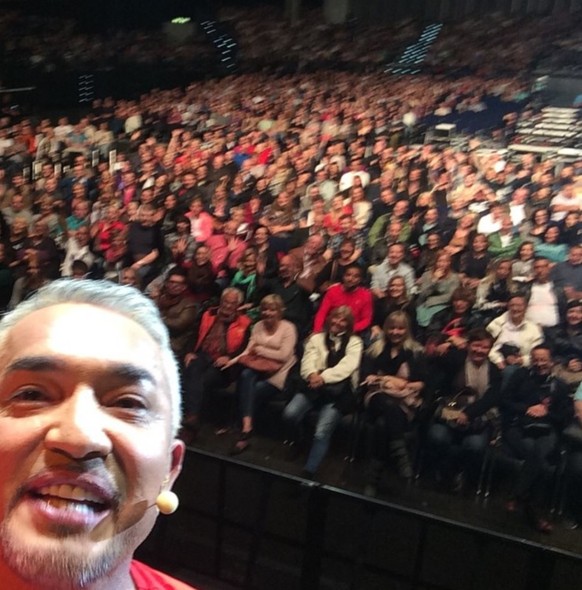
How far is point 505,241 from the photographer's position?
217cm

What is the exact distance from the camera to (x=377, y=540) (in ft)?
7.74

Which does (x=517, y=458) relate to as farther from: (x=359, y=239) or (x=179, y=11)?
(x=179, y=11)

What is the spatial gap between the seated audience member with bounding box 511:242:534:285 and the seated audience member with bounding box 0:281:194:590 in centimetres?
122

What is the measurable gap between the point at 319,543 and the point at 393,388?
65cm

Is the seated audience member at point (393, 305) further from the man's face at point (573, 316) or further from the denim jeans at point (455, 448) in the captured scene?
the man's face at point (573, 316)

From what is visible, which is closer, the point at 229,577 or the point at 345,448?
the point at 345,448

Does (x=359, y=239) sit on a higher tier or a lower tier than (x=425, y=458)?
higher

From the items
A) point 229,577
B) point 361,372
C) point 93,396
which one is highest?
point 93,396

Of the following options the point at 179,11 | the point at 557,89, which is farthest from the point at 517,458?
the point at 179,11

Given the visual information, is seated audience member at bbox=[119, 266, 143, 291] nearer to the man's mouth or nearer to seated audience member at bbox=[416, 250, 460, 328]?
seated audience member at bbox=[416, 250, 460, 328]

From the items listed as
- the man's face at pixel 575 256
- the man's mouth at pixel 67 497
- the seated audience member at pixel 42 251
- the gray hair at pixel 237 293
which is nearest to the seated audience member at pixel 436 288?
the man's face at pixel 575 256

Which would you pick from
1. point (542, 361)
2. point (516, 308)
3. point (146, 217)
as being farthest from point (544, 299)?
point (146, 217)

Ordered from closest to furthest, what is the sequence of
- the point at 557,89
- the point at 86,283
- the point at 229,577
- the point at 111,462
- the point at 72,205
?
1. the point at 111,462
2. the point at 86,283
3. the point at 557,89
4. the point at 229,577
5. the point at 72,205

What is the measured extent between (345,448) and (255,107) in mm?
1266
